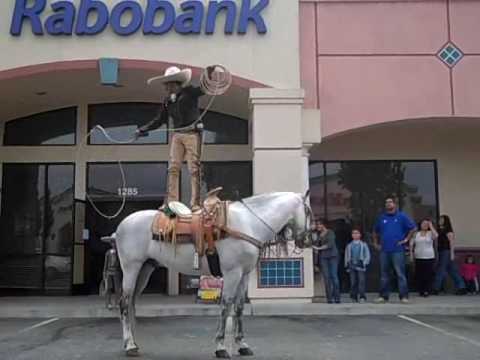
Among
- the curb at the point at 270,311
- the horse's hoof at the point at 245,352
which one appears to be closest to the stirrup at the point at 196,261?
the horse's hoof at the point at 245,352

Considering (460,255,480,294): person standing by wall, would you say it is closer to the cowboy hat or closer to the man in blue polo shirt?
the man in blue polo shirt

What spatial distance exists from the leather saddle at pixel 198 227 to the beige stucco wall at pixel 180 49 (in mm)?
6299

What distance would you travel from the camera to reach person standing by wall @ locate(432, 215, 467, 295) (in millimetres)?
13812

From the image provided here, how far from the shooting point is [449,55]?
1313cm

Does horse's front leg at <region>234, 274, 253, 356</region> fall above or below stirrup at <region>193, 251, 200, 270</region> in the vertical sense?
below

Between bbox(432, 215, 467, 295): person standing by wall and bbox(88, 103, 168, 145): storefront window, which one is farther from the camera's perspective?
bbox(88, 103, 168, 145): storefront window

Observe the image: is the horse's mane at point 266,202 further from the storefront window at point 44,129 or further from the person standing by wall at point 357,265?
the storefront window at point 44,129

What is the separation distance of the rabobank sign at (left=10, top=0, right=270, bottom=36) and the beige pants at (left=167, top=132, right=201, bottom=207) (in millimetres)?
5769

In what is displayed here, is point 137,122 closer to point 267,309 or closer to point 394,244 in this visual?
point 267,309

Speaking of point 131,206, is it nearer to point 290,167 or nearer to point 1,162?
point 1,162

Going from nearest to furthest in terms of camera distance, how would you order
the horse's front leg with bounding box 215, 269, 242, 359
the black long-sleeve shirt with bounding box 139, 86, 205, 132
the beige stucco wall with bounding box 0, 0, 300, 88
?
the horse's front leg with bounding box 215, 269, 242, 359
the black long-sleeve shirt with bounding box 139, 86, 205, 132
the beige stucco wall with bounding box 0, 0, 300, 88

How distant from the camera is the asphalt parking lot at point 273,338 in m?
7.19

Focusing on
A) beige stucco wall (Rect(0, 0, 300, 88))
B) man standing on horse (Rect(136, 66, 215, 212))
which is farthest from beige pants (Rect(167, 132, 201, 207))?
beige stucco wall (Rect(0, 0, 300, 88))

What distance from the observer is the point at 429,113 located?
42.5 ft
